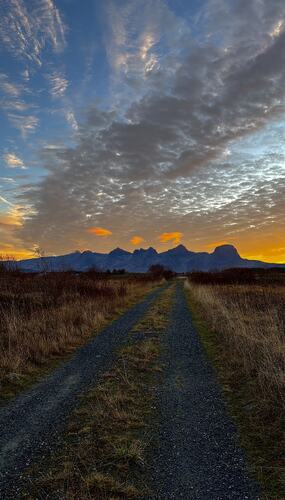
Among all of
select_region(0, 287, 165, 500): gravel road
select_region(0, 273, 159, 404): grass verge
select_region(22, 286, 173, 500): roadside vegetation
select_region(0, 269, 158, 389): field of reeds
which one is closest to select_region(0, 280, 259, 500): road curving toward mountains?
select_region(0, 287, 165, 500): gravel road

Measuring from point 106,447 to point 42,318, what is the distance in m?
10.1

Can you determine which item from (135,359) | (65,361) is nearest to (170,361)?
(135,359)

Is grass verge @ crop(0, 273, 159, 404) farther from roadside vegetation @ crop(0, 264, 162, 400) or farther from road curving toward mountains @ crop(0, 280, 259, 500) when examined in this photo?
road curving toward mountains @ crop(0, 280, 259, 500)

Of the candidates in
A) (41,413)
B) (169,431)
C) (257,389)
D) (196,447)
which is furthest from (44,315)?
(196,447)

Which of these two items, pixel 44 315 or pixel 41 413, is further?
pixel 44 315

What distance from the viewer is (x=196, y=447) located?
483cm

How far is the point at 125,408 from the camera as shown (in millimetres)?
6289

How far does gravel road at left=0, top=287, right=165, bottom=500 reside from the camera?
4.61 m

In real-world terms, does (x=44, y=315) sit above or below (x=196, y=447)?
above

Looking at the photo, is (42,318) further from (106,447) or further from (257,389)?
(106,447)

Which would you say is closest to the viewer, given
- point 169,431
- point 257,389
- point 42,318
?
point 169,431

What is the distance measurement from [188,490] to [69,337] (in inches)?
372

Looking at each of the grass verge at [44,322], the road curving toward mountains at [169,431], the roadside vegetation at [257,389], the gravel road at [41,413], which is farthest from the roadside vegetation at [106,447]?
the grass verge at [44,322]

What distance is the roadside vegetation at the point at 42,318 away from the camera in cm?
936
